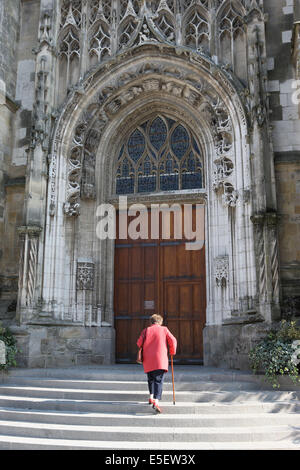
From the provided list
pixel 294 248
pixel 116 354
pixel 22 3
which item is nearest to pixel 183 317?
pixel 116 354

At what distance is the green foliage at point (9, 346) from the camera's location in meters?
9.04

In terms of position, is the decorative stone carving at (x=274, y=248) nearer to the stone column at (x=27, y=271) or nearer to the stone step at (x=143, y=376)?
the stone step at (x=143, y=376)

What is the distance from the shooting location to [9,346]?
933 centimetres

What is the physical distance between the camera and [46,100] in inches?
444

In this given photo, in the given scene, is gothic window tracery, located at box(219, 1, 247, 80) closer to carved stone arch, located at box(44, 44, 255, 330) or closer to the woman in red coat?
carved stone arch, located at box(44, 44, 255, 330)

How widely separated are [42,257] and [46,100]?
3743mm

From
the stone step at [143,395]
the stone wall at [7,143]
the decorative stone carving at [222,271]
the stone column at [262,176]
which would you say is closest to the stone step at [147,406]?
the stone step at [143,395]

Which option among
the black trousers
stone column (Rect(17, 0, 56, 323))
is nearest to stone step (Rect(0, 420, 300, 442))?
the black trousers

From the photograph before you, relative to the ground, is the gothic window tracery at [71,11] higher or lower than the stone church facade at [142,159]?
higher

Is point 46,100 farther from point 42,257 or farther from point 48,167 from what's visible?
point 42,257

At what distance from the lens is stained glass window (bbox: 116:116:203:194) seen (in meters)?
11.5

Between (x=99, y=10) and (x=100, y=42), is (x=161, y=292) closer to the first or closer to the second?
(x=100, y=42)

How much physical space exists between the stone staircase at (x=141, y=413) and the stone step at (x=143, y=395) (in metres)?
0.01

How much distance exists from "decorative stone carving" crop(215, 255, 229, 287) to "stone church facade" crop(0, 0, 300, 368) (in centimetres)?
5
